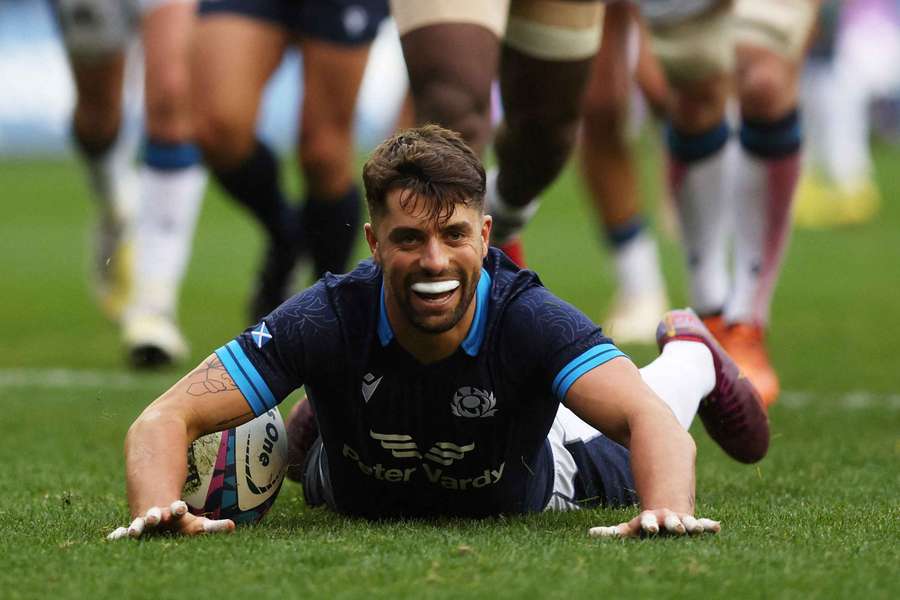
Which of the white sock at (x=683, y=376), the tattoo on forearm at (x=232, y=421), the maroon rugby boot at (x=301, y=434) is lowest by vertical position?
the maroon rugby boot at (x=301, y=434)

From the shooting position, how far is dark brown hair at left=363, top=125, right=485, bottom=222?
3119mm

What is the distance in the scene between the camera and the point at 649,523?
2979mm

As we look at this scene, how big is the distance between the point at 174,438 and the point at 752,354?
101 inches

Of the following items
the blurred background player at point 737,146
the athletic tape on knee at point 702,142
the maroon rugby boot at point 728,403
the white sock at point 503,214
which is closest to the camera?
the maroon rugby boot at point 728,403

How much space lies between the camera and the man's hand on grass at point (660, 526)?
2.99 meters

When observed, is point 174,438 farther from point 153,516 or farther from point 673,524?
point 673,524

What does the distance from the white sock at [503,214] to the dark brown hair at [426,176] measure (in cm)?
181

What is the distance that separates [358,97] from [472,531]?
3.52m

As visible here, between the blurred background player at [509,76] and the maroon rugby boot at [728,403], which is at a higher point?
the blurred background player at [509,76]

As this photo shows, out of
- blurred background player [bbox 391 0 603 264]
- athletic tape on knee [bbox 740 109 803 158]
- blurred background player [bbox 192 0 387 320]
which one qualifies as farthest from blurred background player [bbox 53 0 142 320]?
athletic tape on knee [bbox 740 109 803 158]

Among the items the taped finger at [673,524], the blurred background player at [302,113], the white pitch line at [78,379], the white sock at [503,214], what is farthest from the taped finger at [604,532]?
the white pitch line at [78,379]

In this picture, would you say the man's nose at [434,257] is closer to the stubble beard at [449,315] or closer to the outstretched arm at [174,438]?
the stubble beard at [449,315]

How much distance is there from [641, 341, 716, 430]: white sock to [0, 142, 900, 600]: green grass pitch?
0.22 metres

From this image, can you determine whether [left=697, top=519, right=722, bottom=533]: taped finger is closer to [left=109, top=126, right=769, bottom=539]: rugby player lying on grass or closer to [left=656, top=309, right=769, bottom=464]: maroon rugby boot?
[left=109, top=126, right=769, bottom=539]: rugby player lying on grass
